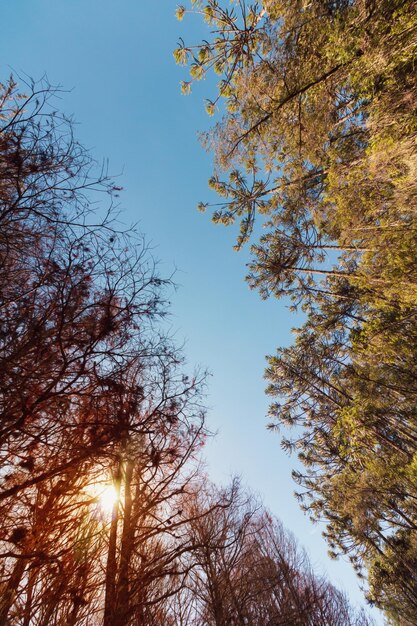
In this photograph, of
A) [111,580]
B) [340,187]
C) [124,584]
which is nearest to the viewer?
[124,584]

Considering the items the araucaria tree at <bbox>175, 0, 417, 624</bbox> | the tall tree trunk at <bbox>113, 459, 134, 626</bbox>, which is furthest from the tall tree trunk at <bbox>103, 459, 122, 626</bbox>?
the araucaria tree at <bbox>175, 0, 417, 624</bbox>

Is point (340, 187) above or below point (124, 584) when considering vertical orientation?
above

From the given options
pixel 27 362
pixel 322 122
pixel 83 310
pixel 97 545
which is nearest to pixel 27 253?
pixel 83 310

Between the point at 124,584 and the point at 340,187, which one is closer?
the point at 124,584

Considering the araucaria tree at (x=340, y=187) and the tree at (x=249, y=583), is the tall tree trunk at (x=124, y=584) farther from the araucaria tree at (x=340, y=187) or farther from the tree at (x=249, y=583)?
the araucaria tree at (x=340, y=187)

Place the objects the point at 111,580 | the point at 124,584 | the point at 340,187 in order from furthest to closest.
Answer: the point at 340,187 → the point at 111,580 → the point at 124,584

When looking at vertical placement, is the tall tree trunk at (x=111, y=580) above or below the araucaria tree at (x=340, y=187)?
below

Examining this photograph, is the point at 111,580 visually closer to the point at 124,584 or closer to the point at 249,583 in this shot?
the point at 124,584

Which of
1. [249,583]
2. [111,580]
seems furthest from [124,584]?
[249,583]

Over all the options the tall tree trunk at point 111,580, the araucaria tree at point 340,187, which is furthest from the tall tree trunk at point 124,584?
the araucaria tree at point 340,187

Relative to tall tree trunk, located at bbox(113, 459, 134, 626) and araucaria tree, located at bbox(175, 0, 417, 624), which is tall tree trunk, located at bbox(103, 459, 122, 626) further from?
araucaria tree, located at bbox(175, 0, 417, 624)

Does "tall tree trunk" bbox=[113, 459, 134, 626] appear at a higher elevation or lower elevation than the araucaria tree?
lower

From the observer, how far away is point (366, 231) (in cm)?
575

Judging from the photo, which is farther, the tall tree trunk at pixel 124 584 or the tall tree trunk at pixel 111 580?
the tall tree trunk at pixel 111 580
